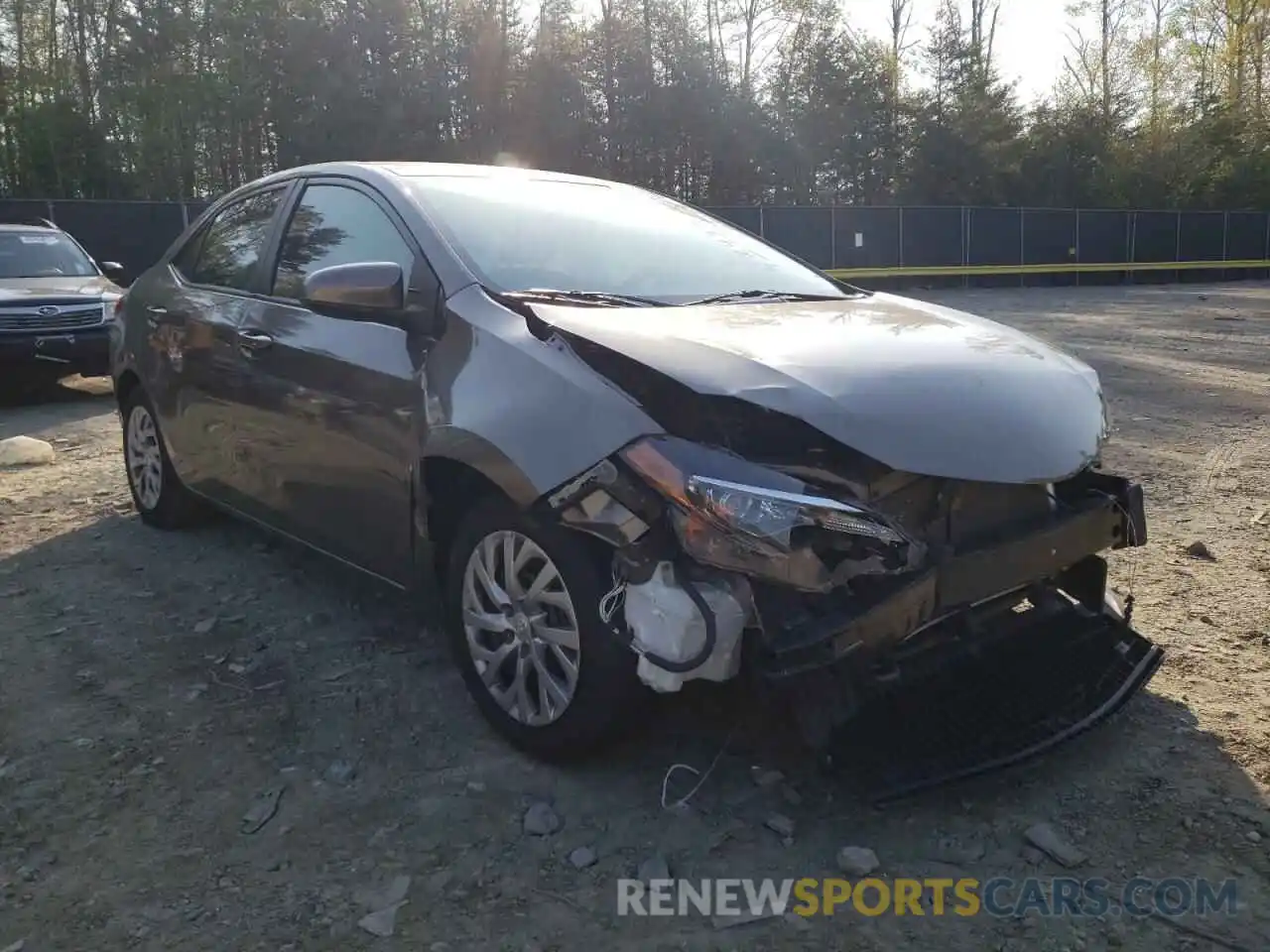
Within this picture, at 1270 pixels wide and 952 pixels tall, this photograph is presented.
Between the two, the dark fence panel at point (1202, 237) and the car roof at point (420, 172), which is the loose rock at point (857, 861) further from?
the dark fence panel at point (1202, 237)

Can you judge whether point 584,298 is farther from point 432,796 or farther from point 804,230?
point 804,230

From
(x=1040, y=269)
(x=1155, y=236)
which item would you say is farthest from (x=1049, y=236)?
(x=1155, y=236)

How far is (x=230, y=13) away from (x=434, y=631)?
28.7 metres

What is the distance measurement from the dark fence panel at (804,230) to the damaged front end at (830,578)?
2285 centimetres

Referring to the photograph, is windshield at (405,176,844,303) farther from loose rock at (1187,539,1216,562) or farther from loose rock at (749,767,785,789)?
loose rock at (1187,539,1216,562)

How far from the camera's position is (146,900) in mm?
2451

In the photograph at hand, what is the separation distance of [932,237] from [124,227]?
18816 millimetres

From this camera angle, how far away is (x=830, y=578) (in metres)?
2.52

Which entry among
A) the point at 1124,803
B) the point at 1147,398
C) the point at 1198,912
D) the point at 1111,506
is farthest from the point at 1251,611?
the point at 1147,398

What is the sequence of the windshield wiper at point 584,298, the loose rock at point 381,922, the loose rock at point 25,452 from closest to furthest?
the loose rock at point 381,922
the windshield wiper at point 584,298
the loose rock at point 25,452

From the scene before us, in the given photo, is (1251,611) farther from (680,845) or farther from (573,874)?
(573,874)

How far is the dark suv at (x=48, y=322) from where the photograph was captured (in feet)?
30.4

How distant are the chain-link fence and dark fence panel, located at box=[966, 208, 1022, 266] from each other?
0.09ft

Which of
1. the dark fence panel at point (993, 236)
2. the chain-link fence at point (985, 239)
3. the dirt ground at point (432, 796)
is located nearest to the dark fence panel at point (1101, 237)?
the chain-link fence at point (985, 239)
